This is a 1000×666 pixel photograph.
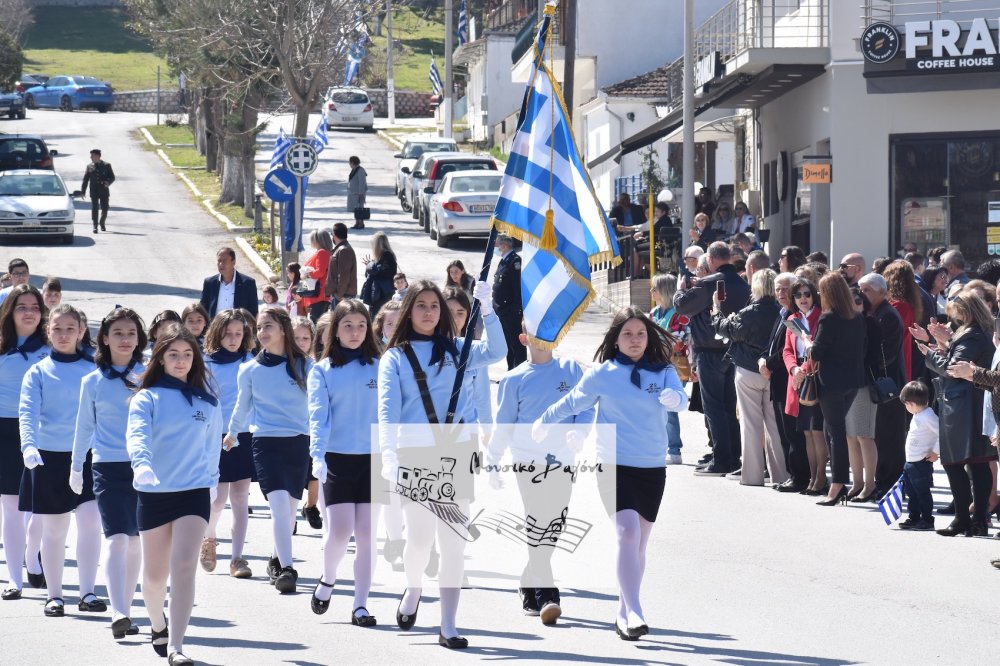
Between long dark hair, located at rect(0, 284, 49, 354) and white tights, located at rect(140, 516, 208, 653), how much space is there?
8.33ft

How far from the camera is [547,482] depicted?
338 inches

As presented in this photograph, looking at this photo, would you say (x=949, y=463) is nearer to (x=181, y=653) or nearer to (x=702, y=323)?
(x=702, y=323)

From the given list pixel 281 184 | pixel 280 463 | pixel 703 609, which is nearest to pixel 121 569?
pixel 280 463

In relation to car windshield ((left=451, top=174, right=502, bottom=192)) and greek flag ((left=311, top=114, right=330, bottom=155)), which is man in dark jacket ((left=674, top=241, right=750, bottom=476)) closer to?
greek flag ((left=311, top=114, right=330, bottom=155))

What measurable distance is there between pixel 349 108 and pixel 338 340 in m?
53.3

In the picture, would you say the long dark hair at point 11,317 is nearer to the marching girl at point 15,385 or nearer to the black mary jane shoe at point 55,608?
the marching girl at point 15,385

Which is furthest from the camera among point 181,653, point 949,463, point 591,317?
point 591,317

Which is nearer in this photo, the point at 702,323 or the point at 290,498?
the point at 290,498

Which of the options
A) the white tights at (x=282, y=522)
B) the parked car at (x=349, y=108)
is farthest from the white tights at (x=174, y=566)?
the parked car at (x=349, y=108)

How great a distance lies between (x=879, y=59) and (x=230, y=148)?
20.5 metres

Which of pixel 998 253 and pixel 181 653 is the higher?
pixel 998 253

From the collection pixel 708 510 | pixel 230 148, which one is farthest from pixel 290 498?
pixel 230 148

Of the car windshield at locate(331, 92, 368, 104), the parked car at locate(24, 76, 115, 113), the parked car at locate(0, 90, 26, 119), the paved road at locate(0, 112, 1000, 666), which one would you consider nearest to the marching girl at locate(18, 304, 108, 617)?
the paved road at locate(0, 112, 1000, 666)

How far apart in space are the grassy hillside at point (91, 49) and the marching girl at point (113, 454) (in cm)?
6866
